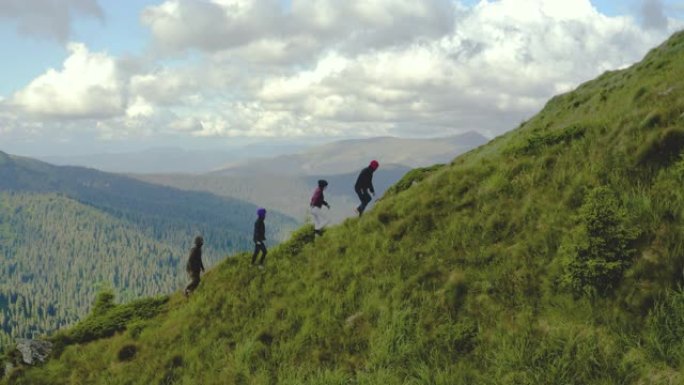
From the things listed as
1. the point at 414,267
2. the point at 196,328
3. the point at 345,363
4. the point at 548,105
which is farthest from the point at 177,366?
the point at 548,105

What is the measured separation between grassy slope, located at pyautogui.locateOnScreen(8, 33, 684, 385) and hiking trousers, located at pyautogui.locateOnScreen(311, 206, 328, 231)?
992 millimetres

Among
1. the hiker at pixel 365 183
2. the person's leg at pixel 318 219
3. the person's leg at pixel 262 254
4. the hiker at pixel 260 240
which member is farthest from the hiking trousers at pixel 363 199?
the person's leg at pixel 262 254

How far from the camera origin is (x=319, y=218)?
20.2 m

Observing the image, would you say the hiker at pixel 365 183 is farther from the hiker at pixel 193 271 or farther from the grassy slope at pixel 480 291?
the hiker at pixel 193 271

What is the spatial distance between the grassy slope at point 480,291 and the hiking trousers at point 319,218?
0.99 metres

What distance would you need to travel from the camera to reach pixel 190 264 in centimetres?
1941

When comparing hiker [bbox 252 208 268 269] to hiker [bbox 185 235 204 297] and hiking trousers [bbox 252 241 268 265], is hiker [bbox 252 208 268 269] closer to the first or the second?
hiking trousers [bbox 252 241 268 265]

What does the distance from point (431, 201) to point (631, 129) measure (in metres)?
6.48

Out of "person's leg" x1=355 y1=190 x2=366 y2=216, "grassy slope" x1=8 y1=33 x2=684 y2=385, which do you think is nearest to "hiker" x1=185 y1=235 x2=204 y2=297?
"grassy slope" x1=8 y1=33 x2=684 y2=385

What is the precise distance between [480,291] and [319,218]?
31.7 ft

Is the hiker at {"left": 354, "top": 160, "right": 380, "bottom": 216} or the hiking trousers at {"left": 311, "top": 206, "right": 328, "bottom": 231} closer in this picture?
the hiking trousers at {"left": 311, "top": 206, "right": 328, "bottom": 231}

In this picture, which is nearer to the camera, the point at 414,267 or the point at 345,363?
the point at 345,363

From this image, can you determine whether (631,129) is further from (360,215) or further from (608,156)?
(360,215)

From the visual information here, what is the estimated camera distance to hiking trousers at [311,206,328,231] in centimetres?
2023
